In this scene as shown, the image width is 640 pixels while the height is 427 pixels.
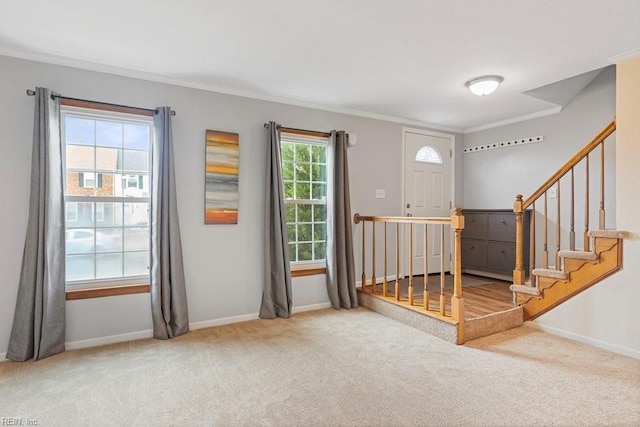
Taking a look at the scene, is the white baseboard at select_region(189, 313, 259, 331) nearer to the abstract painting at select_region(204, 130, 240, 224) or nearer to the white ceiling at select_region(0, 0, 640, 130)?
the abstract painting at select_region(204, 130, 240, 224)

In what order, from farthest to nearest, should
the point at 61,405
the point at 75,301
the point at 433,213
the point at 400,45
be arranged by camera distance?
the point at 433,213 → the point at 75,301 → the point at 400,45 → the point at 61,405

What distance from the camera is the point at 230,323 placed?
3463mm

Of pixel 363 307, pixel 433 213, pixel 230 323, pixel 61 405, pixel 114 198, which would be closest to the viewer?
pixel 61 405

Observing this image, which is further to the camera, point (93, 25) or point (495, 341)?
point (495, 341)

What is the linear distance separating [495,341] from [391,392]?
132cm

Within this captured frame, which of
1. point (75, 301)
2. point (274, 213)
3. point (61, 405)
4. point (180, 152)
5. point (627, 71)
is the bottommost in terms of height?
point (61, 405)

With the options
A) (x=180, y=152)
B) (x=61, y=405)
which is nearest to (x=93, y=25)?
(x=180, y=152)

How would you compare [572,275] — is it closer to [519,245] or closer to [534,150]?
[519,245]

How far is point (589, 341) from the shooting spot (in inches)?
114

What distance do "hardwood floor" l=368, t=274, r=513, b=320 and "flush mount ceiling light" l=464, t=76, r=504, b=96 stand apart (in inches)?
80.1

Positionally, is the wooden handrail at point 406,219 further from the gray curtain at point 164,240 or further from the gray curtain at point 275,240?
the gray curtain at point 164,240

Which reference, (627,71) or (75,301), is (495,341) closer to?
(627,71)

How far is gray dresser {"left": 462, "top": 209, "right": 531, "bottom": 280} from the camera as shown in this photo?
4336mm

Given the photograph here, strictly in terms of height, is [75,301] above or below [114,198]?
below
